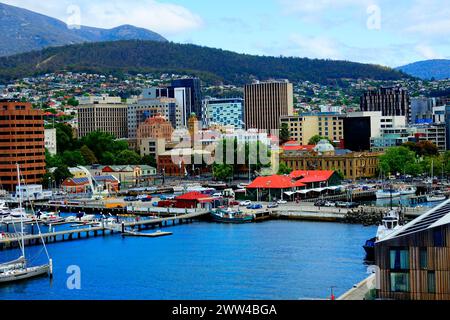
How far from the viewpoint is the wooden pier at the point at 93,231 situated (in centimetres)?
2778

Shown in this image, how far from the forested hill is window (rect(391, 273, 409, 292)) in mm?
131746

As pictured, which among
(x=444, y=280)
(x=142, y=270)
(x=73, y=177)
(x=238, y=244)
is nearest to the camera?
(x=444, y=280)

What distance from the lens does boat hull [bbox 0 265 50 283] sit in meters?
20.8

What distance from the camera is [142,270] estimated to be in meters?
21.4

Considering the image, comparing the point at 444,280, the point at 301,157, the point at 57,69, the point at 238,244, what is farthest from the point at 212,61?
the point at 444,280

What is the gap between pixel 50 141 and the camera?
6094 centimetres

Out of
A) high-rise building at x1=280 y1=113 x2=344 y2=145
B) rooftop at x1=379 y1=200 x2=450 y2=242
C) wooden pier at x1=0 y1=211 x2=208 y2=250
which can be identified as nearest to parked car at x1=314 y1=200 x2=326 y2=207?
wooden pier at x1=0 y1=211 x2=208 y2=250

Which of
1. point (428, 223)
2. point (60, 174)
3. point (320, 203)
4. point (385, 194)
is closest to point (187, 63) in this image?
point (60, 174)

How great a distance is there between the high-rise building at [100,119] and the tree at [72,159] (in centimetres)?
2473

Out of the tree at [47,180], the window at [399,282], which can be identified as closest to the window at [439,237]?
the window at [399,282]

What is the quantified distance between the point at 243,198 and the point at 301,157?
1218 cm

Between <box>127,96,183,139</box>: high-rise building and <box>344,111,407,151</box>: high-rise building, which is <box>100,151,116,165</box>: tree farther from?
<box>127,96,183,139</box>: high-rise building

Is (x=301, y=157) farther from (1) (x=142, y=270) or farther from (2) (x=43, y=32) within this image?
(2) (x=43, y=32)
